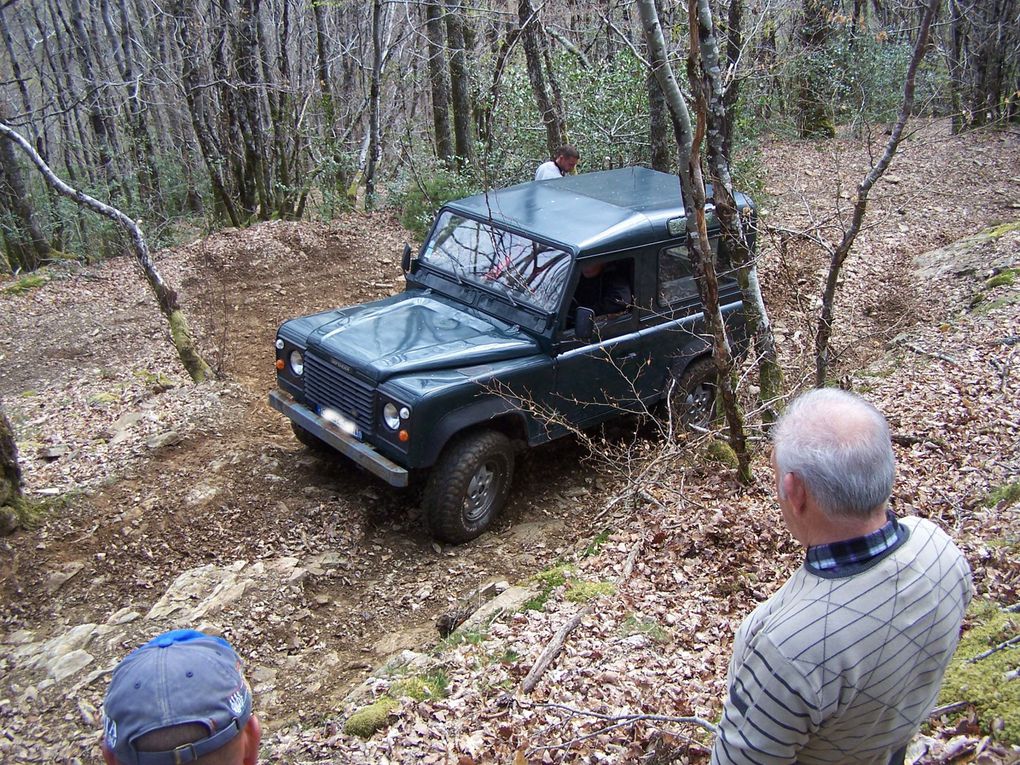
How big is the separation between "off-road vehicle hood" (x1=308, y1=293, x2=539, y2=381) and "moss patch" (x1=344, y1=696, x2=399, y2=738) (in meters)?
2.17

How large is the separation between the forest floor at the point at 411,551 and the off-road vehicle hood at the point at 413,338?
1.03 m

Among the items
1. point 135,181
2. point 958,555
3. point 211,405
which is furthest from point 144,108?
point 958,555

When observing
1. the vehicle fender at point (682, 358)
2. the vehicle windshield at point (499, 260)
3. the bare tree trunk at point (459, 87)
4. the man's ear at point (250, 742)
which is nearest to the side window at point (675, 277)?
the vehicle fender at point (682, 358)

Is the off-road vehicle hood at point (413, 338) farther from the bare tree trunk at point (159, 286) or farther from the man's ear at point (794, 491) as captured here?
the man's ear at point (794, 491)

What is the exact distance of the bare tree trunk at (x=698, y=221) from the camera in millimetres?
4934

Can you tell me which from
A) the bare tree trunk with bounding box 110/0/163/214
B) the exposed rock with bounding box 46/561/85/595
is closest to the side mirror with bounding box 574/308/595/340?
the exposed rock with bounding box 46/561/85/595

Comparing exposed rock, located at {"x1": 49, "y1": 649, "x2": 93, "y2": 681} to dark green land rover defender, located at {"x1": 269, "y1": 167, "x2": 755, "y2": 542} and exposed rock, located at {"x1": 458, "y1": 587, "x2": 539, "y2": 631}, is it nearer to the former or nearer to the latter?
dark green land rover defender, located at {"x1": 269, "y1": 167, "x2": 755, "y2": 542}

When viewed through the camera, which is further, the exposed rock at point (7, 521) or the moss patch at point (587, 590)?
the exposed rock at point (7, 521)

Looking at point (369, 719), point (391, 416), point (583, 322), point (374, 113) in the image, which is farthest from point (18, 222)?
point (369, 719)

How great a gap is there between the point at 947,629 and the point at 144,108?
18663mm

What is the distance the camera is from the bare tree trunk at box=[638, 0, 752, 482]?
493 cm

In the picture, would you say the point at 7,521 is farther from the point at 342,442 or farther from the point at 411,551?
the point at 411,551

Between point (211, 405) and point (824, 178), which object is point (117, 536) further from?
point (824, 178)

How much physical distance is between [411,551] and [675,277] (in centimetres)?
289
